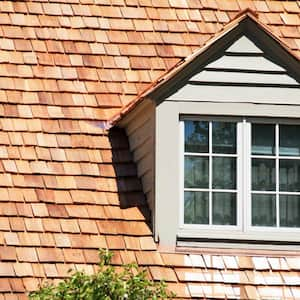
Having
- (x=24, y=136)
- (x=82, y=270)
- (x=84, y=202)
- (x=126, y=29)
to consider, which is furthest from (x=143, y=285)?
(x=126, y=29)

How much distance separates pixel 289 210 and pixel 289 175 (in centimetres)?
29

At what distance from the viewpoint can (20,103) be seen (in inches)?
412

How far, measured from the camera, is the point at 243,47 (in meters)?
10.3

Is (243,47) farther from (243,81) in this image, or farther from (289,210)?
(289,210)

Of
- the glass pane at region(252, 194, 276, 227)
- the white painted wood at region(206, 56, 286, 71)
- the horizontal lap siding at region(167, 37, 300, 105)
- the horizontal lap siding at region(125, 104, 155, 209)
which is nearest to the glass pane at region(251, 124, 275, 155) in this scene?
the horizontal lap siding at region(167, 37, 300, 105)

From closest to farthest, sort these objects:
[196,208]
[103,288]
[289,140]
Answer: [103,288] < [196,208] < [289,140]

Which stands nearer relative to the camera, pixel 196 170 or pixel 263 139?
pixel 196 170

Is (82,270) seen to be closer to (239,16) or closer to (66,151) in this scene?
(66,151)

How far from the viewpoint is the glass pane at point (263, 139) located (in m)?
10.1

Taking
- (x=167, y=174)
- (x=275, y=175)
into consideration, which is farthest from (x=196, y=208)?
(x=275, y=175)

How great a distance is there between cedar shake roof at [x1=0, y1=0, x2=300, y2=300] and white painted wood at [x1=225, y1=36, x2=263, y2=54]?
0.30 metres

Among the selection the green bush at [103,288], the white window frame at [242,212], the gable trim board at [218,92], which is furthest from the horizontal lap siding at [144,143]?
the green bush at [103,288]

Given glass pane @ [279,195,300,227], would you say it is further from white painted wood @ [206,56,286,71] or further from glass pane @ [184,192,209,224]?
white painted wood @ [206,56,286,71]

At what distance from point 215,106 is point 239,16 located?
787 mm
